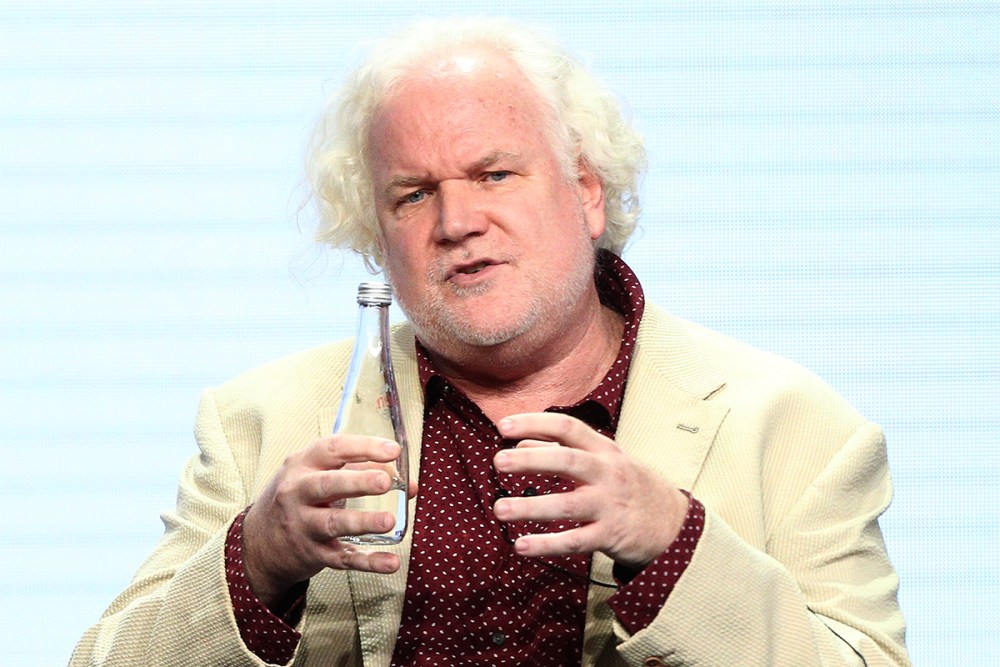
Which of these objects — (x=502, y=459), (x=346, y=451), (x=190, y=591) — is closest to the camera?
(x=502, y=459)

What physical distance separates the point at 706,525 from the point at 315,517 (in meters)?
0.47

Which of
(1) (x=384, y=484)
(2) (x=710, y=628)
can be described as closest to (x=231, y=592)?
(1) (x=384, y=484)

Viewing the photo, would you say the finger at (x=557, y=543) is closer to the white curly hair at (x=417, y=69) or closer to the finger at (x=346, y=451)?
the finger at (x=346, y=451)

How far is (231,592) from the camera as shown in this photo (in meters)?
1.91

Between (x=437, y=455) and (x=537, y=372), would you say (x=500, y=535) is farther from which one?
(x=537, y=372)

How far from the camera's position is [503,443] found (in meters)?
2.23

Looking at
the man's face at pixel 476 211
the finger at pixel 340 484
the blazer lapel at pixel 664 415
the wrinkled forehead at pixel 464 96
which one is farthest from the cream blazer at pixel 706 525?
the wrinkled forehead at pixel 464 96

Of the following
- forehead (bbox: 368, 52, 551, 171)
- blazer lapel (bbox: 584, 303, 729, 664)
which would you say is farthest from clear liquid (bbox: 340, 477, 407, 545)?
forehead (bbox: 368, 52, 551, 171)

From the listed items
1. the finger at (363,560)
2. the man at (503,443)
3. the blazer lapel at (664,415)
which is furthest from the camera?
the blazer lapel at (664,415)

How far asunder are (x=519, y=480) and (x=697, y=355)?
376 mm

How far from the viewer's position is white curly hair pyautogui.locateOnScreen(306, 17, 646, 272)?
7.64 ft

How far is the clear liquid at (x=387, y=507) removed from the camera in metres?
1.83

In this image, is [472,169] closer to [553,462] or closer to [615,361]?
[615,361]

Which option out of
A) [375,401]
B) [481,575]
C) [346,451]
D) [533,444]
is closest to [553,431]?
[533,444]
